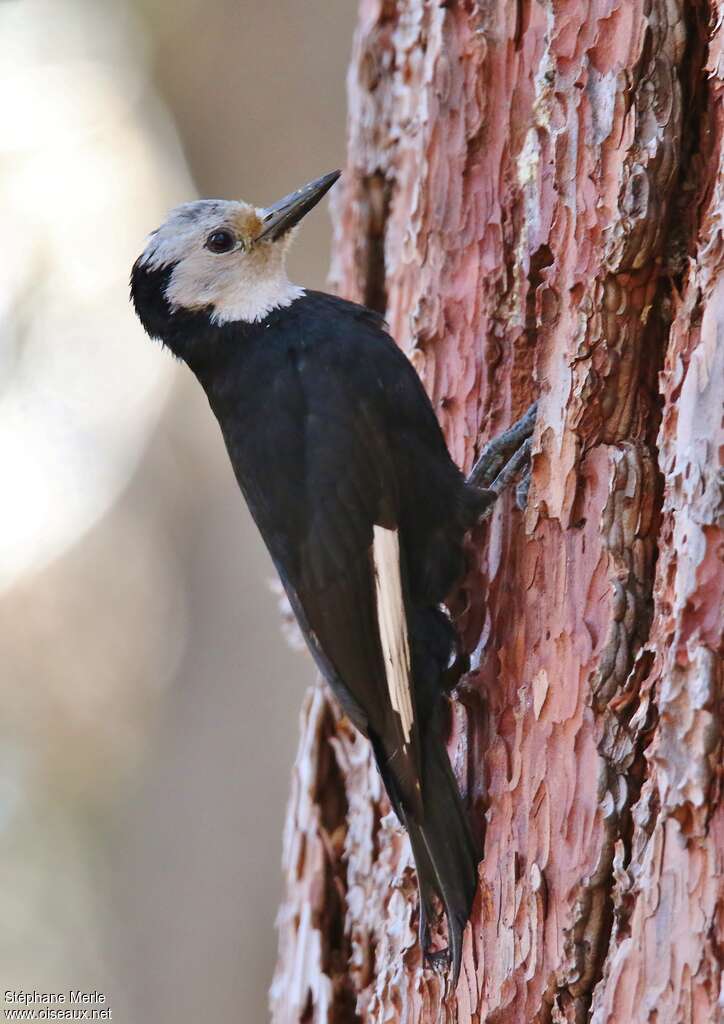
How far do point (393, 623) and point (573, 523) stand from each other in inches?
18.9

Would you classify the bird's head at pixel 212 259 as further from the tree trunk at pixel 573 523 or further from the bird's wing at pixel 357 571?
the bird's wing at pixel 357 571

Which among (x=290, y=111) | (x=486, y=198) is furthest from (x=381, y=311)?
(x=290, y=111)

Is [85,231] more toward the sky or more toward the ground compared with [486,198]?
more toward the sky

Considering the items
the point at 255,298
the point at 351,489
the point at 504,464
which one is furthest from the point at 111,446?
the point at 504,464

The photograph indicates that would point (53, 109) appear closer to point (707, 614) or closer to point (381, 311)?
point (381, 311)

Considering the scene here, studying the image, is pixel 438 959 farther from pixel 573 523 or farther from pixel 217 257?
pixel 217 257

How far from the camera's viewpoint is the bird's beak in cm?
288

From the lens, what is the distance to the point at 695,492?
168 cm

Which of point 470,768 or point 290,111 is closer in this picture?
point 470,768

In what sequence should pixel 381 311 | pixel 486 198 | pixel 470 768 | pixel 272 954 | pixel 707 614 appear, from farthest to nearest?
pixel 272 954 < pixel 381 311 < pixel 486 198 < pixel 470 768 < pixel 707 614

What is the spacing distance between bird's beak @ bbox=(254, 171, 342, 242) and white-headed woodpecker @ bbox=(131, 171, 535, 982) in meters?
0.03

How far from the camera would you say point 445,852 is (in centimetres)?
211

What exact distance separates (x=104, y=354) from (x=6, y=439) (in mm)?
517

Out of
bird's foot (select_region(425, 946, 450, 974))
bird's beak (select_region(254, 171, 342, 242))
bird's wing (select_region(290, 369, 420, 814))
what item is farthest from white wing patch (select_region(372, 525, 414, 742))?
bird's beak (select_region(254, 171, 342, 242))
